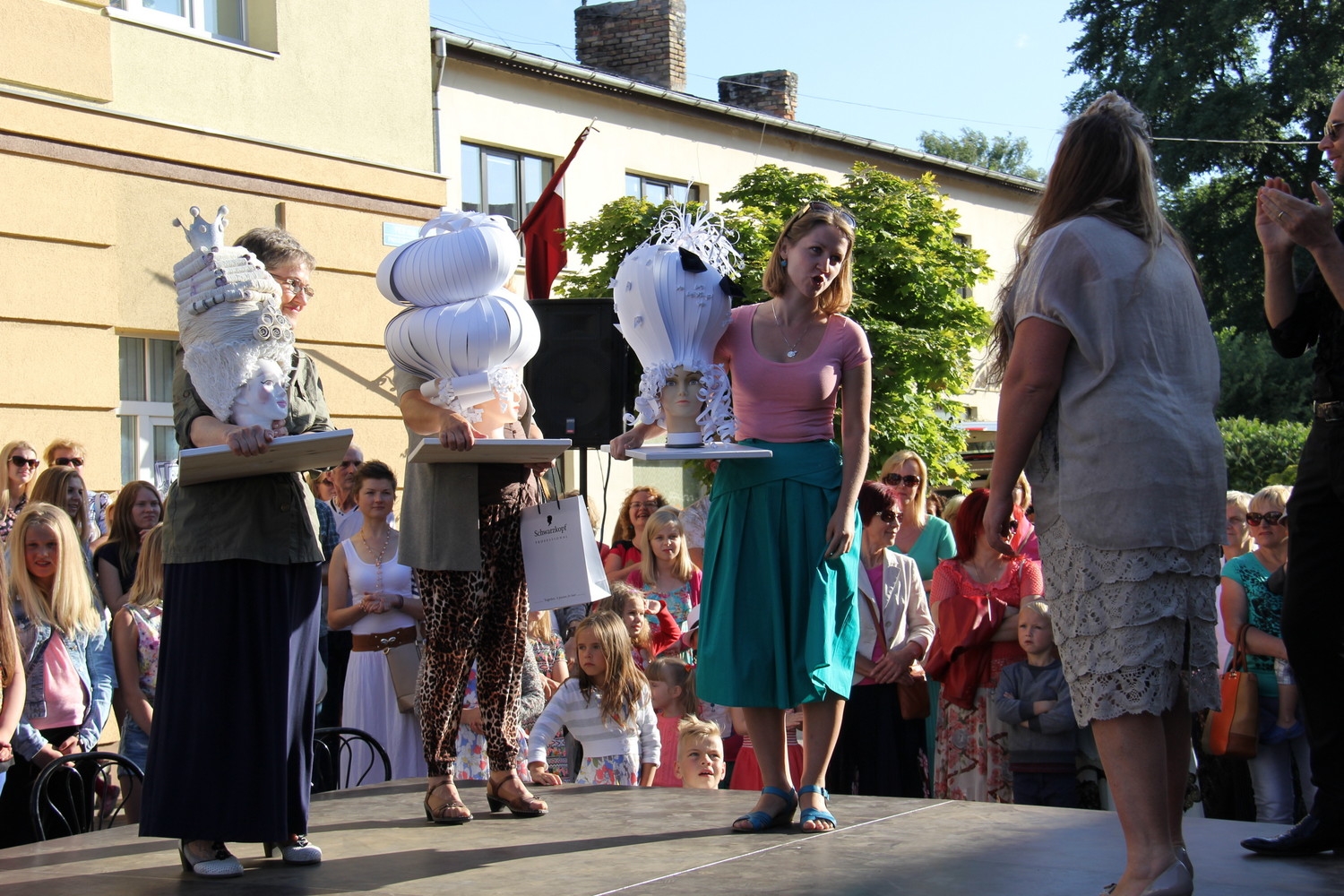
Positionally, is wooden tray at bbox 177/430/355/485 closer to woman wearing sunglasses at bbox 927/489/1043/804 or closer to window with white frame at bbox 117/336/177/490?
woman wearing sunglasses at bbox 927/489/1043/804

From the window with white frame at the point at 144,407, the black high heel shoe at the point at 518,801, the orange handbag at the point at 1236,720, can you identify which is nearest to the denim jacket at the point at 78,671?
the black high heel shoe at the point at 518,801

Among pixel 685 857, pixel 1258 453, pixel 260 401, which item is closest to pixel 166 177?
pixel 260 401

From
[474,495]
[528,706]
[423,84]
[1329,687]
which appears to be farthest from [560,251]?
[1329,687]

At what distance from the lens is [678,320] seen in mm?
4195

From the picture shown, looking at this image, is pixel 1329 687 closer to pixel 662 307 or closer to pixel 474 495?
pixel 662 307

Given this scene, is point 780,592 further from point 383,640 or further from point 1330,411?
point 383,640

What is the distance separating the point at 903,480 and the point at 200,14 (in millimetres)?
6303

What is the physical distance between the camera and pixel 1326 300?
12.0 feet

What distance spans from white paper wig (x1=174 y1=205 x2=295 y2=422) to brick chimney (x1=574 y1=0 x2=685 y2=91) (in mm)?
18201

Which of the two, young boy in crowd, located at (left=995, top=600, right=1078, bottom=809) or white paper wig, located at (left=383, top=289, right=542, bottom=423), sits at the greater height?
white paper wig, located at (left=383, top=289, right=542, bottom=423)

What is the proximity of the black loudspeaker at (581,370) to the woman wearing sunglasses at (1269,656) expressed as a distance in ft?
12.2

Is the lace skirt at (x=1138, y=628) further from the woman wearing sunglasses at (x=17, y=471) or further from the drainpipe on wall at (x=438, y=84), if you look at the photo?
the drainpipe on wall at (x=438, y=84)

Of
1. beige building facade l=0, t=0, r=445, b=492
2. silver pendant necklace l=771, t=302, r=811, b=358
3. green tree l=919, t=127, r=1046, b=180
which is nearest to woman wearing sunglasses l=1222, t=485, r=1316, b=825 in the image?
silver pendant necklace l=771, t=302, r=811, b=358

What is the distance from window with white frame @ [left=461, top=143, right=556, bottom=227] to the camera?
16.9 metres
